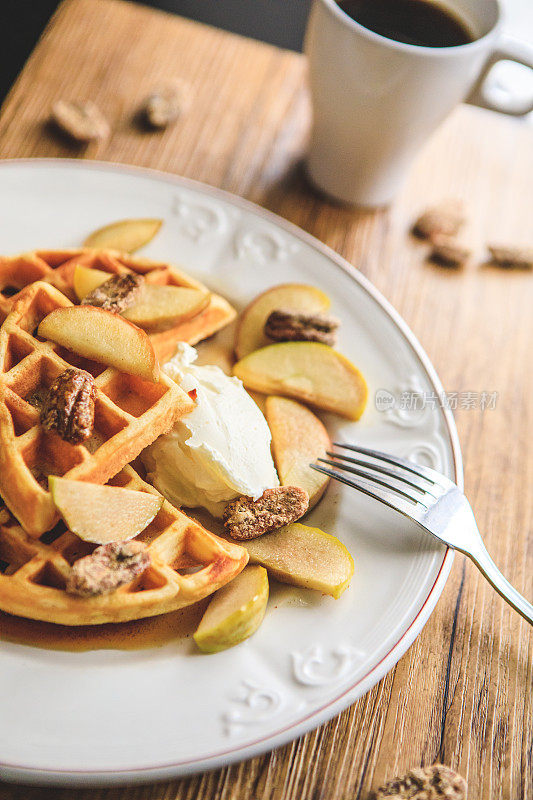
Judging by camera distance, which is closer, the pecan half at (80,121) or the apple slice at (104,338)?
the apple slice at (104,338)

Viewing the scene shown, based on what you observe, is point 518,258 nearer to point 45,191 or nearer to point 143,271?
point 143,271

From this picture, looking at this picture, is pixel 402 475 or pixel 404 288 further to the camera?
pixel 404 288

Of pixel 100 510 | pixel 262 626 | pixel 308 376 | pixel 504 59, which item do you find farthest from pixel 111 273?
pixel 504 59

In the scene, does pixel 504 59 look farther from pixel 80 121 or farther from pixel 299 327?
pixel 80 121

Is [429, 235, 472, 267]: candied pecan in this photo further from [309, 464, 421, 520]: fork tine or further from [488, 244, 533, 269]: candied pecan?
[309, 464, 421, 520]: fork tine

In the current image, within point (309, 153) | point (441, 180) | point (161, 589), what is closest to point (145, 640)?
point (161, 589)

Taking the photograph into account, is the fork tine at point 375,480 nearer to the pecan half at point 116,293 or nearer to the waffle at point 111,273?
the waffle at point 111,273

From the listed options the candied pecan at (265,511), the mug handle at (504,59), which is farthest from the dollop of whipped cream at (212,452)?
the mug handle at (504,59)
